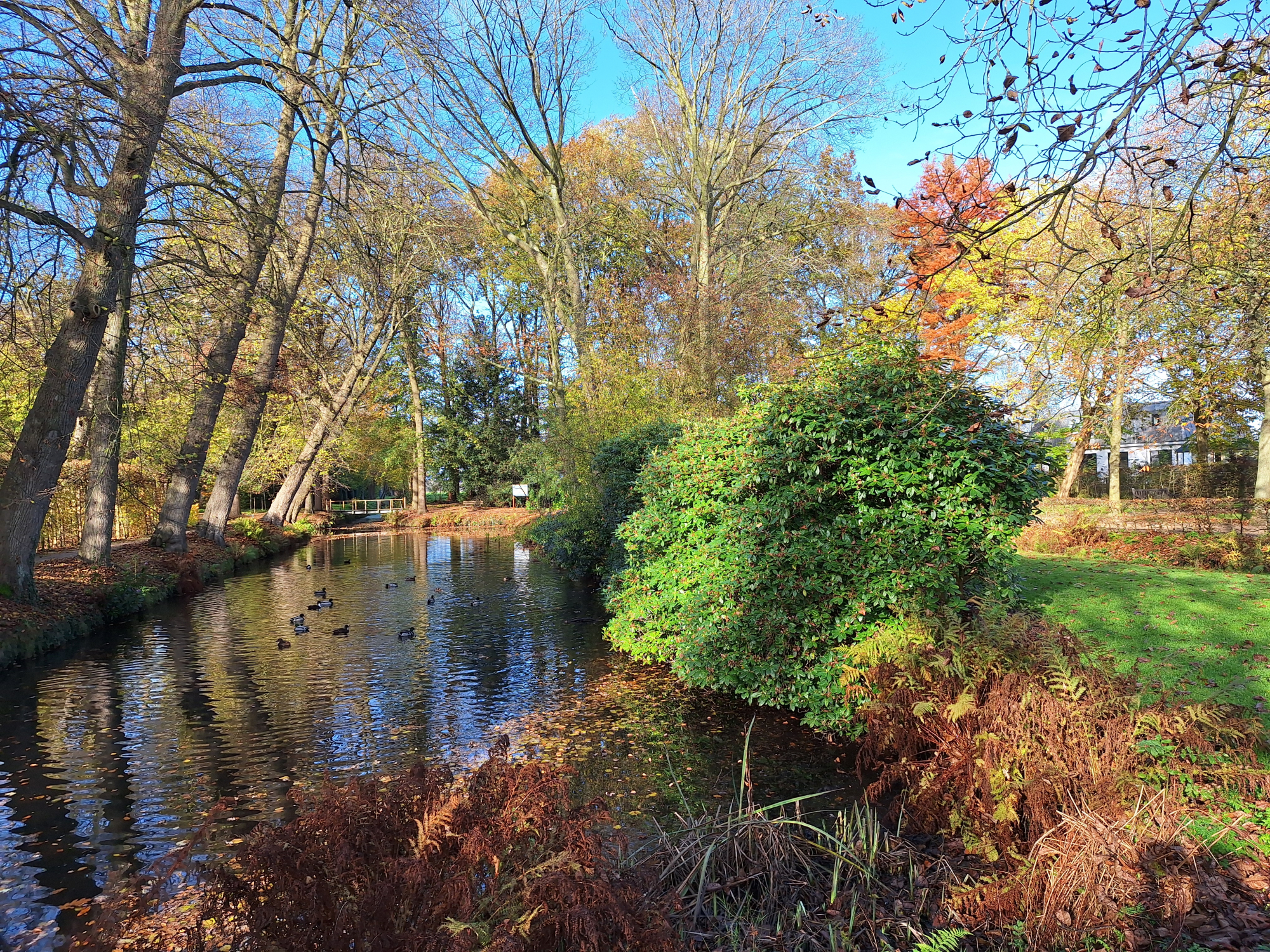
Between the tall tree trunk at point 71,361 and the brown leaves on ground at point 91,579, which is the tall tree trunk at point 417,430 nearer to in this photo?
the brown leaves on ground at point 91,579

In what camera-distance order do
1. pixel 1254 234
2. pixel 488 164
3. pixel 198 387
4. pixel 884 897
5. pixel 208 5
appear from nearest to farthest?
pixel 884 897, pixel 208 5, pixel 1254 234, pixel 198 387, pixel 488 164

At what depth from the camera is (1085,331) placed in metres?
5.19

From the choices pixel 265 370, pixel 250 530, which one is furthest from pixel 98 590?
pixel 250 530

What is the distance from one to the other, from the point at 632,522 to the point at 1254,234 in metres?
11.6

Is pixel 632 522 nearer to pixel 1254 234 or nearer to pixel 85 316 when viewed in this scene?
pixel 85 316

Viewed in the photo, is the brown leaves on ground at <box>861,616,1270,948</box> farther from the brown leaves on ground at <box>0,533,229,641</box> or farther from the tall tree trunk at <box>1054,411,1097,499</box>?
the tall tree trunk at <box>1054,411,1097,499</box>

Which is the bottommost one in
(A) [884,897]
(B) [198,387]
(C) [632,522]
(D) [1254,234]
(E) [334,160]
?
(A) [884,897]

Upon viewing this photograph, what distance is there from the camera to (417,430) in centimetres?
4116

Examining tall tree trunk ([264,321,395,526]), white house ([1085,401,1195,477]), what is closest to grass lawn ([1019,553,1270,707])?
tall tree trunk ([264,321,395,526])

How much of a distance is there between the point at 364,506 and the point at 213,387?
36926 millimetres

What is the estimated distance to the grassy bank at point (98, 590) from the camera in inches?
386

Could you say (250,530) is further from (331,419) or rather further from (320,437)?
(331,419)

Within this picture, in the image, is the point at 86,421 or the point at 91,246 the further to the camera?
the point at 86,421

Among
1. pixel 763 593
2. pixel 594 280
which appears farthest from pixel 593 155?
pixel 763 593
